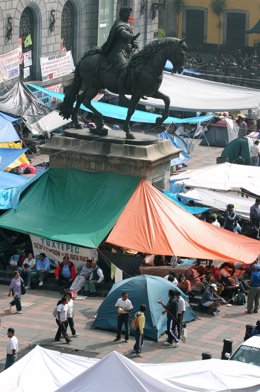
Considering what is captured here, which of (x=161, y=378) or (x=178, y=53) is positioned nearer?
(x=161, y=378)

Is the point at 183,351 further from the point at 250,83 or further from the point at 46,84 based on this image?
the point at 250,83

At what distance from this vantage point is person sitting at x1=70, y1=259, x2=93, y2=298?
32469 mm

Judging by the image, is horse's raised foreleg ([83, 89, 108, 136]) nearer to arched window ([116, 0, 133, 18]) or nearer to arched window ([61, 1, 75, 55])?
arched window ([61, 1, 75, 55])

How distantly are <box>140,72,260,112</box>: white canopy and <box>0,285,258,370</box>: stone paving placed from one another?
55.7ft

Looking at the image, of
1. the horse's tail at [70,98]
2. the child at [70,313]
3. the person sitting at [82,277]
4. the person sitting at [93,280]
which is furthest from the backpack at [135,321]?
the horse's tail at [70,98]

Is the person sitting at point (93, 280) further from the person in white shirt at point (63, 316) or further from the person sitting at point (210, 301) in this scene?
the person in white shirt at point (63, 316)

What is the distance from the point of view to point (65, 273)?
1287 inches

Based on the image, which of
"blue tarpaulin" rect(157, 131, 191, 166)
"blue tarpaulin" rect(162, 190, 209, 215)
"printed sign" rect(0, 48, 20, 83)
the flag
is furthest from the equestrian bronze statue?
the flag

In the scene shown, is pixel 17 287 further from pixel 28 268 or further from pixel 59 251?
pixel 59 251

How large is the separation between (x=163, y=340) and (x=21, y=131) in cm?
2055

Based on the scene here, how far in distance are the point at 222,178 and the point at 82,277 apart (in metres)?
8.87

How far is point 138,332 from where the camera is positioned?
27953 millimetres

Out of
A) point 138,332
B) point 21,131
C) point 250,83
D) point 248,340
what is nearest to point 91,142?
point 138,332

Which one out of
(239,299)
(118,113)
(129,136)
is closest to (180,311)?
(239,299)
